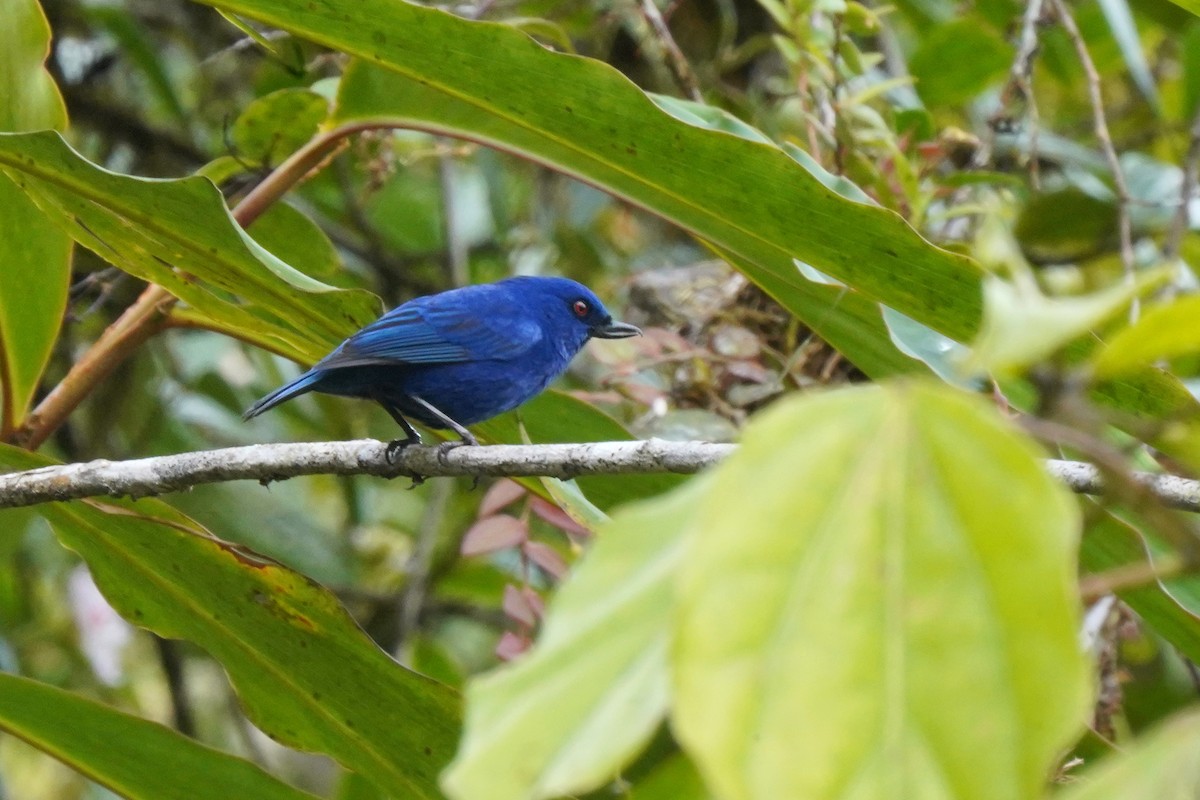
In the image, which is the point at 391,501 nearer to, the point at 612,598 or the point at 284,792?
the point at 284,792

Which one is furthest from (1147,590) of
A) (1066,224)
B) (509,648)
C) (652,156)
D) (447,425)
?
(1066,224)

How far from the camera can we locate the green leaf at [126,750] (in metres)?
2.67

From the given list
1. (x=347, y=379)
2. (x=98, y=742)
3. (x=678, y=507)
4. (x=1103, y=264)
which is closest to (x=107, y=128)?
(x=347, y=379)

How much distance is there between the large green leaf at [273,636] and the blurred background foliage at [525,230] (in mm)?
435

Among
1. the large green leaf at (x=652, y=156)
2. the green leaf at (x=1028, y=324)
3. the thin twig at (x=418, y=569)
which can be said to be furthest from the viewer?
the thin twig at (x=418, y=569)

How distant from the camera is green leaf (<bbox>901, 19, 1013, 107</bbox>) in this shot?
490 centimetres

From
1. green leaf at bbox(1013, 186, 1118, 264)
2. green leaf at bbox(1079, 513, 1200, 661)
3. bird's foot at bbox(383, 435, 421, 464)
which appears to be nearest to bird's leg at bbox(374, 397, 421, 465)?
bird's foot at bbox(383, 435, 421, 464)

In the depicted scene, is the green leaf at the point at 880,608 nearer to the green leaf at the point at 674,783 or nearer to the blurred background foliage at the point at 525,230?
the green leaf at the point at 674,783

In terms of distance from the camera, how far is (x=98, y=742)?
2691mm

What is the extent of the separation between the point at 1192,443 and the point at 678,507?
15.3 inches

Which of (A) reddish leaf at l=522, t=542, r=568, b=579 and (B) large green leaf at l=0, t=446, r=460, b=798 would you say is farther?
(A) reddish leaf at l=522, t=542, r=568, b=579

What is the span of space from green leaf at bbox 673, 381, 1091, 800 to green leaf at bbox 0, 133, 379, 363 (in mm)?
1679

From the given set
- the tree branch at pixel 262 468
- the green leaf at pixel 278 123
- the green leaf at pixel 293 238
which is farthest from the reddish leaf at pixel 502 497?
the green leaf at pixel 278 123

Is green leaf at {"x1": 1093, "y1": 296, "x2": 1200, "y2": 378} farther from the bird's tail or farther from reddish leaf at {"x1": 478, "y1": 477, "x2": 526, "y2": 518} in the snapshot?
the bird's tail
